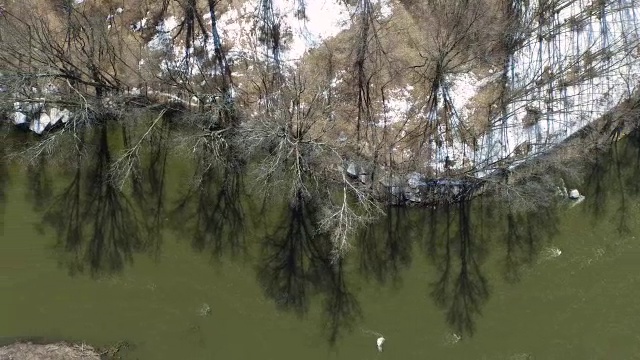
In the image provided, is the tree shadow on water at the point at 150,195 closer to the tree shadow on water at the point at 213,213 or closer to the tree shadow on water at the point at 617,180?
the tree shadow on water at the point at 213,213

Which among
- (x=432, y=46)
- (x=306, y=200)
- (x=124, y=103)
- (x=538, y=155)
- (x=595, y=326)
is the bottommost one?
(x=595, y=326)

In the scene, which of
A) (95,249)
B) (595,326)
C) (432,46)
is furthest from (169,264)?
(595,326)

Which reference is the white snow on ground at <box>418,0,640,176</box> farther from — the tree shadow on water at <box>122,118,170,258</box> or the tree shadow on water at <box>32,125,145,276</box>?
the tree shadow on water at <box>32,125,145,276</box>

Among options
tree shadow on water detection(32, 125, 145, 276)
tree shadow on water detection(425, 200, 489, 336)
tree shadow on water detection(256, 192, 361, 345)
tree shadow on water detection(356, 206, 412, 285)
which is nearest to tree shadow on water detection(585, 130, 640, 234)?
tree shadow on water detection(425, 200, 489, 336)

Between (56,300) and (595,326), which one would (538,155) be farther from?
(56,300)

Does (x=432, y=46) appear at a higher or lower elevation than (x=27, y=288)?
higher

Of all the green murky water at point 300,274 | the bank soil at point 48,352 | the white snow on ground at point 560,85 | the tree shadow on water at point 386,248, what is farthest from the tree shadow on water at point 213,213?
the white snow on ground at point 560,85
